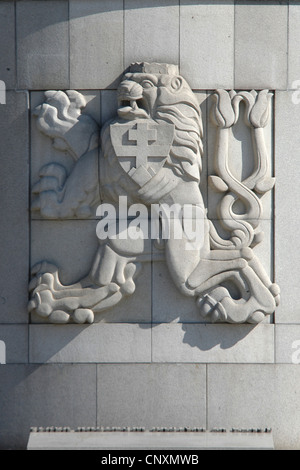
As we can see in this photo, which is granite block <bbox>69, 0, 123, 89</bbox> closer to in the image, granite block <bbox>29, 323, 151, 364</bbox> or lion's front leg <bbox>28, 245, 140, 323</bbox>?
lion's front leg <bbox>28, 245, 140, 323</bbox>

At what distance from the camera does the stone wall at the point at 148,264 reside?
701cm

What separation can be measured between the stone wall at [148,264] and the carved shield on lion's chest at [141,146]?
36 cm

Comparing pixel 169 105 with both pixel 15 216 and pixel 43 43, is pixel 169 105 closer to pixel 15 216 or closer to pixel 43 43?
pixel 43 43

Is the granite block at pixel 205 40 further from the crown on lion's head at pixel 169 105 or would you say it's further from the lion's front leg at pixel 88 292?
the lion's front leg at pixel 88 292

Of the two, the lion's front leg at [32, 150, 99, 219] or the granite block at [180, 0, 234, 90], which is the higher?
the granite block at [180, 0, 234, 90]

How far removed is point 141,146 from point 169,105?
0.46 m

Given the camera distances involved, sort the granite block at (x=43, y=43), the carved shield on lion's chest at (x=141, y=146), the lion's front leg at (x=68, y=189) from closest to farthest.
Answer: the carved shield on lion's chest at (x=141, y=146)
the lion's front leg at (x=68, y=189)
the granite block at (x=43, y=43)

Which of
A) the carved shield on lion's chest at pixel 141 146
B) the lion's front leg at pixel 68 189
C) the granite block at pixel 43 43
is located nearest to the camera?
the carved shield on lion's chest at pixel 141 146

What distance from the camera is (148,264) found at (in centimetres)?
703

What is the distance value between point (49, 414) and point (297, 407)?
226 centimetres

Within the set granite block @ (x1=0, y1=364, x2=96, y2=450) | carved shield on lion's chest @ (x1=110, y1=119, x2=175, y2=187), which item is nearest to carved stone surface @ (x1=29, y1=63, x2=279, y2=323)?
carved shield on lion's chest @ (x1=110, y1=119, x2=175, y2=187)

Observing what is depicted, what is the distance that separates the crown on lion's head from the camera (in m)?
6.89

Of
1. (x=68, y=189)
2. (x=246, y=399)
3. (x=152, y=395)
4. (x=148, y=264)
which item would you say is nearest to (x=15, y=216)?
(x=68, y=189)

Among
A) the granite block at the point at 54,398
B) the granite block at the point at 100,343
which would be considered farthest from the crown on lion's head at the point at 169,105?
the granite block at the point at 54,398
